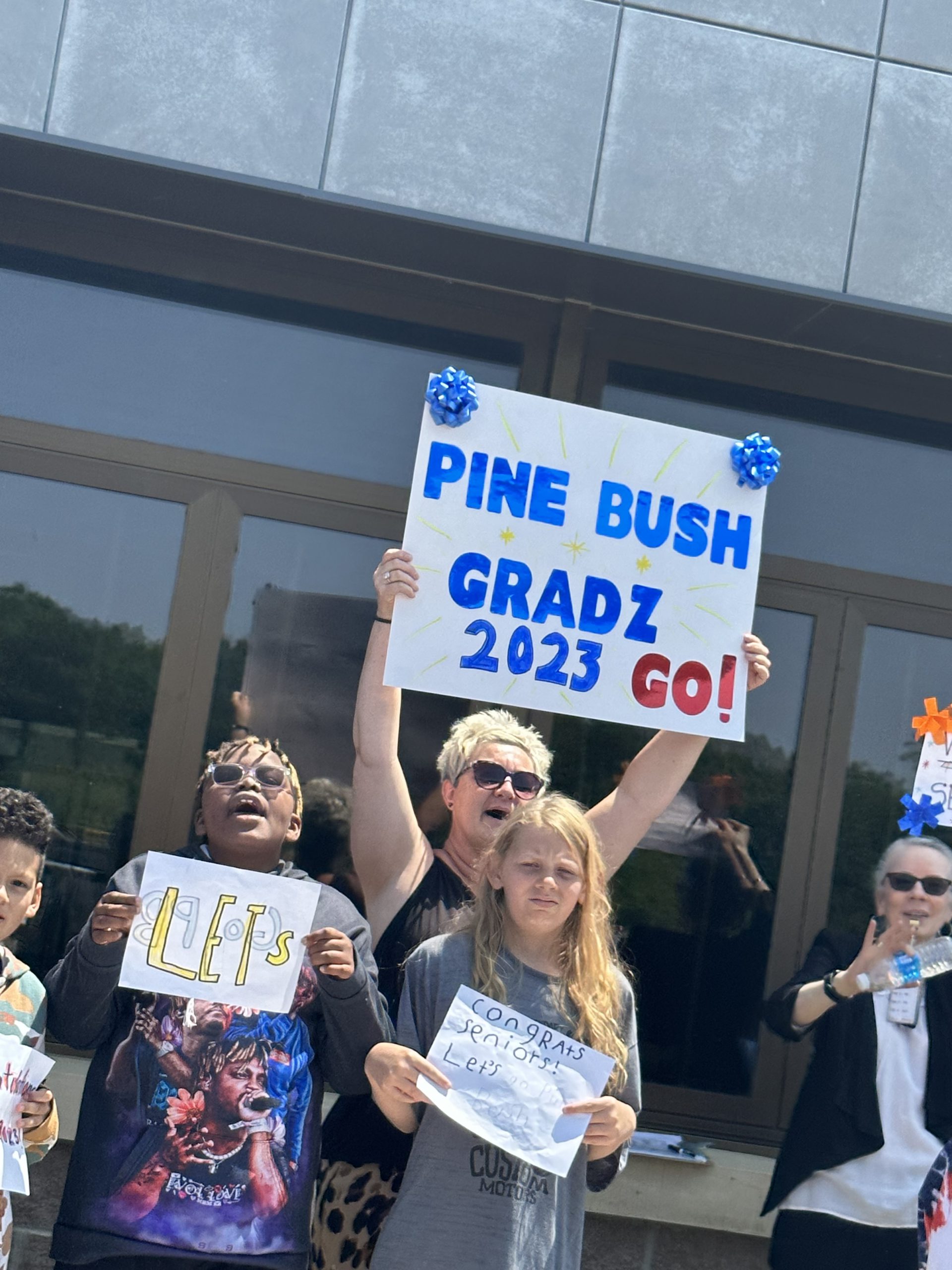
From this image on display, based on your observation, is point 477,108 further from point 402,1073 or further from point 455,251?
point 402,1073

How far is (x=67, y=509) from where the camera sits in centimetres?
467

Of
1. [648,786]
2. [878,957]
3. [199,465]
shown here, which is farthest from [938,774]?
[199,465]

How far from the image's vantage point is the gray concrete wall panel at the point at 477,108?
4500 millimetres

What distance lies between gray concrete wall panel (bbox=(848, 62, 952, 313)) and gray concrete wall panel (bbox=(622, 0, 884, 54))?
155mm

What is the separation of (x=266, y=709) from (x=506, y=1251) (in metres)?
2.46

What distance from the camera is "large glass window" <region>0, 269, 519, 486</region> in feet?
15.6

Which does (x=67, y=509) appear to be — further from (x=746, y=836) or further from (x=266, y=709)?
(x=746, y=836)

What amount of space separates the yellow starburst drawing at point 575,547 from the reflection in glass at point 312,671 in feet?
4.45

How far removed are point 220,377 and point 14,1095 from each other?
9.35 ft

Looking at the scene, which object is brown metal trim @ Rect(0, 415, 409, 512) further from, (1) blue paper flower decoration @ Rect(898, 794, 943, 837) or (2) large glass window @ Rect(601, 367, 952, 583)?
(1) blue paper flower decoration @ Rect(898, 794, 943, 837)

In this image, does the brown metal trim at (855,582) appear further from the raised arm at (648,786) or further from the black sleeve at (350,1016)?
the black sleeve at (350,1016)

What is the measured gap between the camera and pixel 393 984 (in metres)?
2.99

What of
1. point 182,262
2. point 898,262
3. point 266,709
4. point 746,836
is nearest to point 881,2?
point 898,262

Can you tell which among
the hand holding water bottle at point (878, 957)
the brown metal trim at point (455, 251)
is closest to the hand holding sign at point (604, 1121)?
the hand holding water bottle at point (878, 957)
